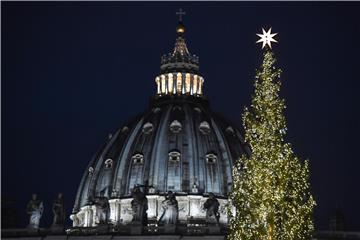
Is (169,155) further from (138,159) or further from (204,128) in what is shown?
(204,128)

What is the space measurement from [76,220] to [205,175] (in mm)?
15508

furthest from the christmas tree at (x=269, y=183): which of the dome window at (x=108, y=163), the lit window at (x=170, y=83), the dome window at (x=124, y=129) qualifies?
the lit window at (x=170, y=83)

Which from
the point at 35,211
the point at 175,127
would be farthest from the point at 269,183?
the point at 175,127

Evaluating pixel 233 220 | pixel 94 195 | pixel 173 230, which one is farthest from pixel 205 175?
pixel 233 220

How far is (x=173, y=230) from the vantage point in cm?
6141

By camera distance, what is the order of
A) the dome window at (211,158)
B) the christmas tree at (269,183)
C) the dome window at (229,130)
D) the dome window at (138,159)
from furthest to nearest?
the dome window at (229,130) → the dome window at (211,158) → the dome window at (138,159) → the christmas tree at (269,183)

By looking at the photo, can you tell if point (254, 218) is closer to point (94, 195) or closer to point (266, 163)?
point (266, 163)

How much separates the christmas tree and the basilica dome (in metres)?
48.3

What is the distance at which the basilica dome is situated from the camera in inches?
3250

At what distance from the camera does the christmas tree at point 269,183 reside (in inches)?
1188

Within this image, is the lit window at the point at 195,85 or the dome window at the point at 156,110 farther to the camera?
the lit window at the point at 195,85

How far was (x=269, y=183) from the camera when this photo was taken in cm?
3038

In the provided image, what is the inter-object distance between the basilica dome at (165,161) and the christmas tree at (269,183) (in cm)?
4830

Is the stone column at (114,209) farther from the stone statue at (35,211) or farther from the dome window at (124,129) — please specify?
the stone statue at (35,211)
